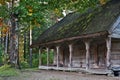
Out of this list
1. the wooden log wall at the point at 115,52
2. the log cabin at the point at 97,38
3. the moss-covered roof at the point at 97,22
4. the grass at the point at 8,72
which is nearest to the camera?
the grass at the point at 8,72

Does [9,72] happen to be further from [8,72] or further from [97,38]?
[97,38]

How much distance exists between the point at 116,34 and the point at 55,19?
119ft

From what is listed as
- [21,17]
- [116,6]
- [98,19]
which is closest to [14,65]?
[21,17]

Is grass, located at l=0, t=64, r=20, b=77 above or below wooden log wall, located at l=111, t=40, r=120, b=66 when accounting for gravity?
below

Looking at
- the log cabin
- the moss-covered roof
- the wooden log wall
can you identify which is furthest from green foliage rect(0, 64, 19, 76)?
the wooden log wall

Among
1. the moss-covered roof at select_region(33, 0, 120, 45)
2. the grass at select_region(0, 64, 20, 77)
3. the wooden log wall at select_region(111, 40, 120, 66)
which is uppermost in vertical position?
the moss-covered roof at select_region(33, 0, 120, 45)

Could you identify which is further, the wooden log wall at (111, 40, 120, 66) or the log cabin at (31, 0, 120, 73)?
the wooden log wall at (111, 40, 120, 66)

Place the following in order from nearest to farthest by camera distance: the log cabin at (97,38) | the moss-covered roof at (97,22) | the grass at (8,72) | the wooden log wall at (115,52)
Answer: the grass at (8,72)
the log cabin at (97,38)
the moss-covered roof at (97,22)
the wooden log wall at (115,52)

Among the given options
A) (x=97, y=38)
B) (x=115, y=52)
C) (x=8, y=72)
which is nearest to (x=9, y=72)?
(x=8, y=72)

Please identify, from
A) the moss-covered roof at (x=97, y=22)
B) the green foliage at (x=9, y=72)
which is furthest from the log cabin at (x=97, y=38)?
the green foliage at (x=9, y=72)

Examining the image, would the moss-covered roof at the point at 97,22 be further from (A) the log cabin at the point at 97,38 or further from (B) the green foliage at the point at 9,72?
(B) the green foliage at the point at 9,72

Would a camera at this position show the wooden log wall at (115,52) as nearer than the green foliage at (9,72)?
No

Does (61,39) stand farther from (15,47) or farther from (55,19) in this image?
(55,19)

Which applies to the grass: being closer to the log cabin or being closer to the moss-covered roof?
the log cabin
